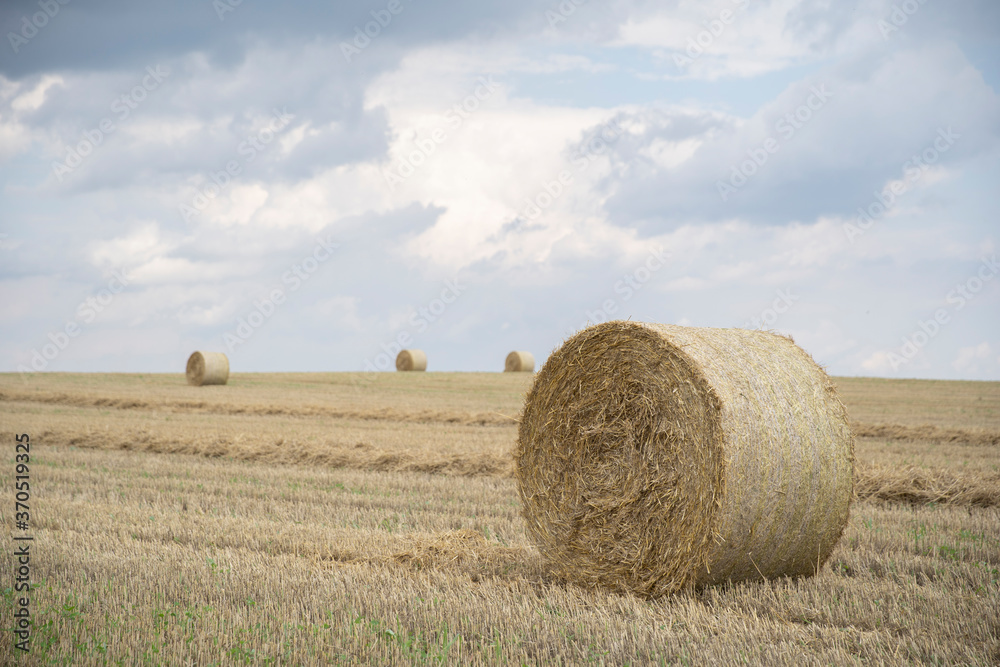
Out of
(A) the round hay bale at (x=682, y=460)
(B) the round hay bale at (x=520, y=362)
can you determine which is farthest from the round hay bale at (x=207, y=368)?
(A) the round hay bale at (x=682, y=460)

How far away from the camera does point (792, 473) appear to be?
20.0 feet

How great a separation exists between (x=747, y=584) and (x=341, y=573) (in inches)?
121

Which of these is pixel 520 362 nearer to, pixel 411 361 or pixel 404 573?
pixel 411 361

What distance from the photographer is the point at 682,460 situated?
6.00 metres

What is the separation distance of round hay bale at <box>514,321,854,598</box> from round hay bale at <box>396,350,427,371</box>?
3496 centimetres

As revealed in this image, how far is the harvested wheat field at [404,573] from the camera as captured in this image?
4691mm

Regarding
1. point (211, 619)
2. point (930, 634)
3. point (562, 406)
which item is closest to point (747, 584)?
point (930, 634)

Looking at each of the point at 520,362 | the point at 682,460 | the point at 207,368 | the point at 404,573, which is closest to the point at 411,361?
the point at 520,362

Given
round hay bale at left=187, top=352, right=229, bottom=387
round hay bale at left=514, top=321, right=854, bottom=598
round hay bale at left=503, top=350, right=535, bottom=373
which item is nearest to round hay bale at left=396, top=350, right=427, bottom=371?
round hay bale at left=503, top=350, right=535, bottom=373

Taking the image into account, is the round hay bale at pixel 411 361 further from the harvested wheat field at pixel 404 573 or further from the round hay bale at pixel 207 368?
the harvested wheat field at pixel 404 573

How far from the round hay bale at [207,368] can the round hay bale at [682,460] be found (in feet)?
85.7

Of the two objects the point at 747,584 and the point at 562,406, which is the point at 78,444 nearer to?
the point at 562,406

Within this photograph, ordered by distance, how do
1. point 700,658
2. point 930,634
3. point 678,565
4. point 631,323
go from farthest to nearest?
point 631,323
point 678,565
point 930,634
point 700,658

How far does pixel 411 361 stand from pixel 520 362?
5.64 meters
